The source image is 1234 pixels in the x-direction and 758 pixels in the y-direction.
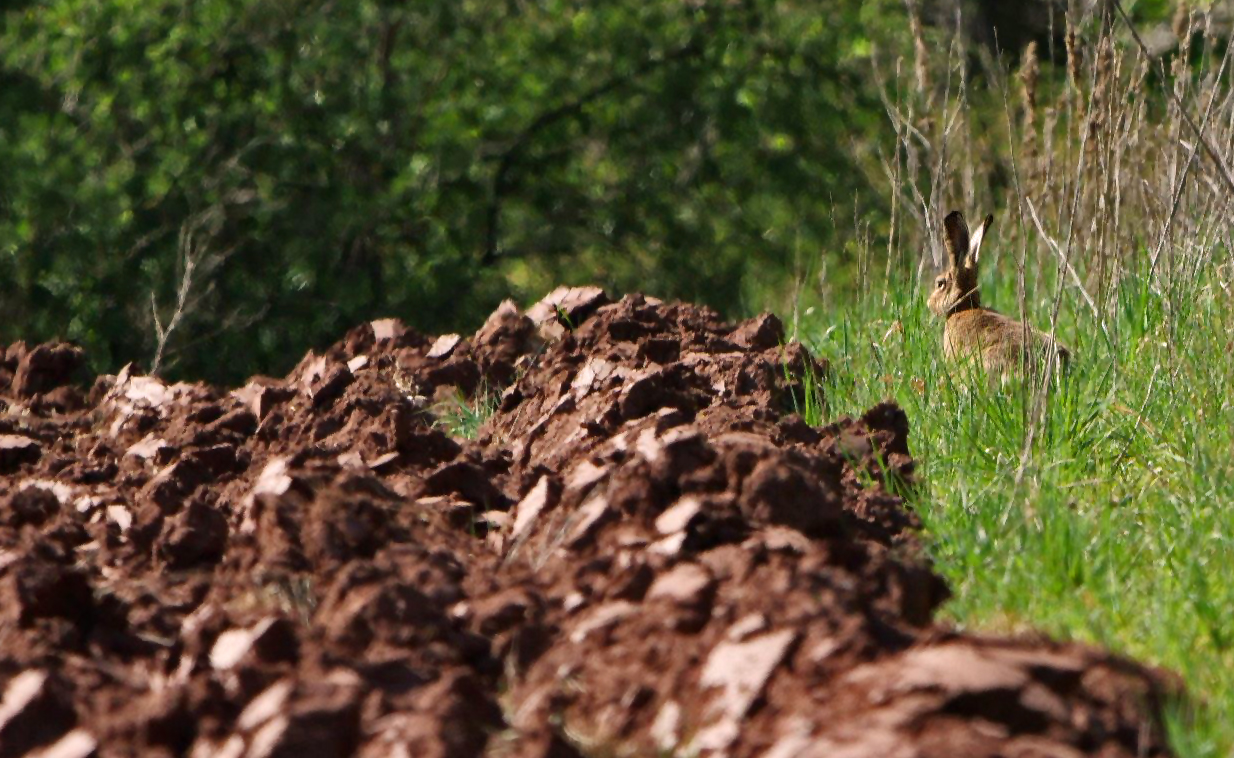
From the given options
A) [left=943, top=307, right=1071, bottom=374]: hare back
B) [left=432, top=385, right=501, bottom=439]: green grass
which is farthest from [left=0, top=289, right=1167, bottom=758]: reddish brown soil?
[left=943, top=307, right=1071, bottom=374]: hare back

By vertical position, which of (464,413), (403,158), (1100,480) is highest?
(1100,480)

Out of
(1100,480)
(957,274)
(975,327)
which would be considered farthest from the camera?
(957,274)

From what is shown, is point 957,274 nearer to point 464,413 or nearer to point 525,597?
point 464,413

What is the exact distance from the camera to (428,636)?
3.12m

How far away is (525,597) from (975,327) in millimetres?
2721

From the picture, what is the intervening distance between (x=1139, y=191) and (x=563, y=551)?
3564 mm

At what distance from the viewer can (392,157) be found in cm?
1133

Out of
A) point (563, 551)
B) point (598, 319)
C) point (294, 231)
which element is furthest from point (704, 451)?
point (294, 231)

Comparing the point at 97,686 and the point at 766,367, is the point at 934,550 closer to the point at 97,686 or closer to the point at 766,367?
the point at 766,367

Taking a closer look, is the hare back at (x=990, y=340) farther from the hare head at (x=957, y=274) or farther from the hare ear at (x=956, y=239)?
the hare ear at (x=956, y=239)

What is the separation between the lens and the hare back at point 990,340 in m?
5.03

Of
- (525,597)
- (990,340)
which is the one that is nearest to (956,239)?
(990,340)

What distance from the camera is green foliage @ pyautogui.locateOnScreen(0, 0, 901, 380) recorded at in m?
10.7

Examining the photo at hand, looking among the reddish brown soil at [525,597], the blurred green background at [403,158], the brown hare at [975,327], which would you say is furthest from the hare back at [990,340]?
the blurred green background at [403,158]
